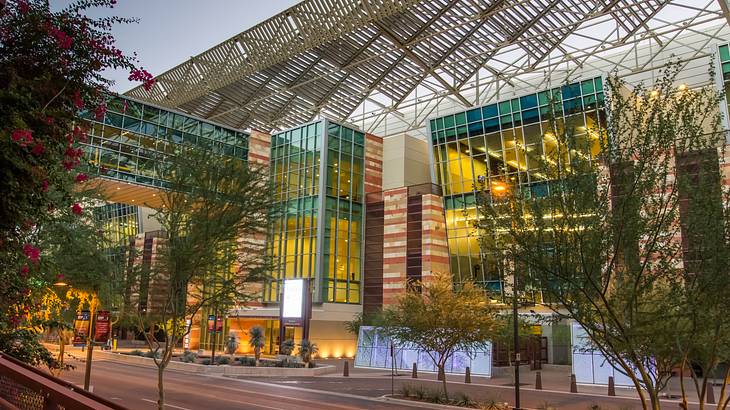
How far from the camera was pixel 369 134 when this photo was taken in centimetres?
6103

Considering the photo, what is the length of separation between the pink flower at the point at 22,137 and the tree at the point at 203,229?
10.1 m

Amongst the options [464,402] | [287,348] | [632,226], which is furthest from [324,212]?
[632,226]

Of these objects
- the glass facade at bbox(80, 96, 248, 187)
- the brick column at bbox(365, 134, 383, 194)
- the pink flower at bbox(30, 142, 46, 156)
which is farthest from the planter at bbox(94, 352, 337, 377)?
the pink flower at bbox(30, 142, 46, 156)

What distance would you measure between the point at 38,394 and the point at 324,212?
50490 mm

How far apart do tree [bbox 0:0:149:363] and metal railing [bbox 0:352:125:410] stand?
1.23m

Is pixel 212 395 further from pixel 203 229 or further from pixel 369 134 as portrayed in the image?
pixel 369 134

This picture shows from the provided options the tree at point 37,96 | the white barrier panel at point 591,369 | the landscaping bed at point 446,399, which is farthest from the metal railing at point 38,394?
the white barrier panel at point 591,369

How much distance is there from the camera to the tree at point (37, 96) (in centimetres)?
562

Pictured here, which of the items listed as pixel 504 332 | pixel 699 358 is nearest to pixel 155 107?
pixel 504 332

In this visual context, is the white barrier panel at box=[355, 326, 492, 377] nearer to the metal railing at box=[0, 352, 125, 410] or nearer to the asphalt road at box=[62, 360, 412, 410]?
the asphalt road at box=[62, 360, 412, 410]

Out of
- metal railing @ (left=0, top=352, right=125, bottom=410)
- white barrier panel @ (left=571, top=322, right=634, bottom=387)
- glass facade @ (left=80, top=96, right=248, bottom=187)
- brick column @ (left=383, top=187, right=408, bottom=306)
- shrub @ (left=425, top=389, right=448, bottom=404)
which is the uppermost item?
glass facade @ (left=80, top=96, right=248, bottom=187)

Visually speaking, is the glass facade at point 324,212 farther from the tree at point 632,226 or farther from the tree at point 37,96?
the tree at point 37,96

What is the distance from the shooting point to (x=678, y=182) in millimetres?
11703

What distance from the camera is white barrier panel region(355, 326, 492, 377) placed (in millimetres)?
38000
